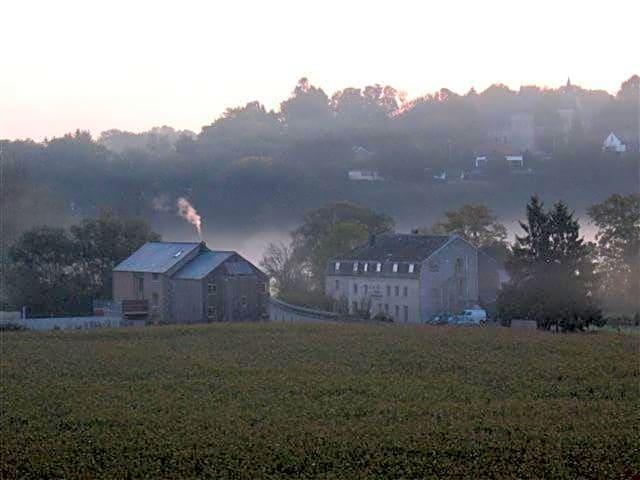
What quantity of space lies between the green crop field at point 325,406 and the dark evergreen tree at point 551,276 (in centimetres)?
417

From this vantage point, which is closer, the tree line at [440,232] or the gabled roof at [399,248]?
the tree line at [440,232]

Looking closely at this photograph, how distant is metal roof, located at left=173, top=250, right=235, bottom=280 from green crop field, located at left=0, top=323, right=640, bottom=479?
11226 millimetres

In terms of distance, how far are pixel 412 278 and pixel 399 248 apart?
394 centimetres

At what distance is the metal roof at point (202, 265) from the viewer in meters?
56.5

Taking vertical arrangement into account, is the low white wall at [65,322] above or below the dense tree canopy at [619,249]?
below

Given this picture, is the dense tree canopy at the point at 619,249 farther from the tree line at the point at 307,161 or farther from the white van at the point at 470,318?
the tree line at the point at 307,161

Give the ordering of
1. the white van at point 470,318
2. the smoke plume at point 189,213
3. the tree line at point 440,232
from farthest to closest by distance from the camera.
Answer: the smoke plume at point 189,213 → the white van at point 470,318 → the tree line at point 440,232

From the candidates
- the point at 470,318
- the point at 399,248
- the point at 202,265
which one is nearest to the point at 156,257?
the point at 202,265

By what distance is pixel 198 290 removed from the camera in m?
56.3

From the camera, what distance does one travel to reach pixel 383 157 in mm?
114375

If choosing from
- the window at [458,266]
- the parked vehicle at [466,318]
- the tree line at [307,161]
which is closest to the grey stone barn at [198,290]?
the parked vehicle at [466,318]

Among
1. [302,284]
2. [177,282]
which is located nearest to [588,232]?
[302,284]

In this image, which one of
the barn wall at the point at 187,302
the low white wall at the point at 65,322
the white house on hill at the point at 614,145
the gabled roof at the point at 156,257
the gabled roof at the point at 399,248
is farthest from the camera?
the white house on hill at the point at 614,145

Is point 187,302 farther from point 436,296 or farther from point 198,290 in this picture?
point 436,296
